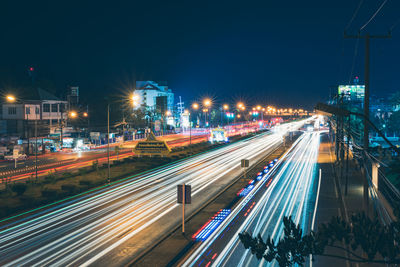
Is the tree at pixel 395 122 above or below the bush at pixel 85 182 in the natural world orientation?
above

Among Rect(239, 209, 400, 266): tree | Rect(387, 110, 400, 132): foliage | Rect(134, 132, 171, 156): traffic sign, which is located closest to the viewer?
Rect(239, 209, 400, 266): tree

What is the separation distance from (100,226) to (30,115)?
2148 inches

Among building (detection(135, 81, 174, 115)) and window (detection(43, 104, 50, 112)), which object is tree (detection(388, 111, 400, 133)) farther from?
window (detection(43, 104, 50, 112))

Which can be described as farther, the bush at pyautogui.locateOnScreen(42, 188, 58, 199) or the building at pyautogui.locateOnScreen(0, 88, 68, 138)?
the building at pyautogui.locateOnScreen(0, 88, 68, 138)

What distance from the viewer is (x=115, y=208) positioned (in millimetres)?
19781

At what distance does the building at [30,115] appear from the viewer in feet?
203

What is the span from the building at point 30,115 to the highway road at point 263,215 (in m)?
45.7

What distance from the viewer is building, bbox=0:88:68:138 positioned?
61969mm

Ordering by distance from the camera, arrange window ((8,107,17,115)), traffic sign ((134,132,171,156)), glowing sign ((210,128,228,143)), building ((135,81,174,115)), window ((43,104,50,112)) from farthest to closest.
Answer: building ((135,81,174,115)) → window ((43,104,50,112)) → glowing sign ((210,128,228,143)) → window ((8,107,17,115)) → traffic sign ((134,132,171,156))

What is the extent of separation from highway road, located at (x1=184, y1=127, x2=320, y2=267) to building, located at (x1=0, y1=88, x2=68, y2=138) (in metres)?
45.7

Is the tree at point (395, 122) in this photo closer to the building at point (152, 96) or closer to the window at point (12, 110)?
the building at point (152, 96)

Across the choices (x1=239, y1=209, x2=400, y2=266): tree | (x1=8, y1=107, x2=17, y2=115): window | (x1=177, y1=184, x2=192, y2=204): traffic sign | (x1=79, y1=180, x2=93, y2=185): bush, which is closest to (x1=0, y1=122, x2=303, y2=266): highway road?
(x1=79, y1=180, x2=93, y2=185): bush

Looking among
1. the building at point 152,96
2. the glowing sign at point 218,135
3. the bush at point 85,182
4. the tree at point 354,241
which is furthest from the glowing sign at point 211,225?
the building at point 152,96

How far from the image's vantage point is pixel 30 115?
6306 centimetres
